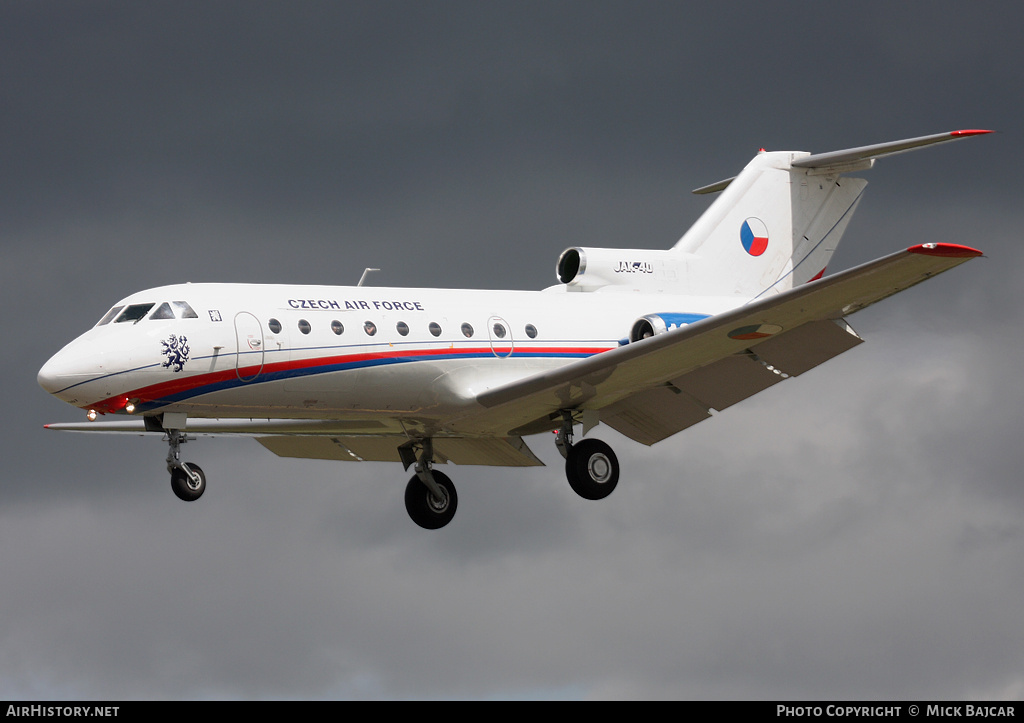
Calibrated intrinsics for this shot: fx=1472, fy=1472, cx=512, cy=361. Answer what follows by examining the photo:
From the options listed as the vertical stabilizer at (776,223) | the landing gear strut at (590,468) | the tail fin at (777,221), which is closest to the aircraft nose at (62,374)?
the landing gear strut at (590,468)

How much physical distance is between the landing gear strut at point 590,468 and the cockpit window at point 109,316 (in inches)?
357

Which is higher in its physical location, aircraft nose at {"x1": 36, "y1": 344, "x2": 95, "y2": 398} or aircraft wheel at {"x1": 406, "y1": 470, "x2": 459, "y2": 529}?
aircraft nose at {"x1": 36, "y1": 344, "x2": 95, "y2": 398}

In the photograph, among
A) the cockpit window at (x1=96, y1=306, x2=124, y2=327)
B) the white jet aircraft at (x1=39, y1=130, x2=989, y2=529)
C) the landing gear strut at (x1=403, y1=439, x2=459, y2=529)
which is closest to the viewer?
the white jet aircraft at (x1=39, y1=130, x2=989, y2=529)

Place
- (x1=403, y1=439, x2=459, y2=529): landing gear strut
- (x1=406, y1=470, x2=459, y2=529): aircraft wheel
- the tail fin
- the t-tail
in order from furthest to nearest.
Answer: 1. the tail fin
2. the t-tail
3. (x1=406, y1=470, x2=459, y2=529): aircraft wheel
4. (x1=403, y1=439, x2=459, y2=529): landing gear strut

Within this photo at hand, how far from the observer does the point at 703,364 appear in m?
28.3

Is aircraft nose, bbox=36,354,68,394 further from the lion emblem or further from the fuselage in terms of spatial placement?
the lion emblem

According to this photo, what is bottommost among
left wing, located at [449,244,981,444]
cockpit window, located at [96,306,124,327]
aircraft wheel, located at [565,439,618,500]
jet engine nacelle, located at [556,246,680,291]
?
aircraft wheel, located at [565,439,618,500]

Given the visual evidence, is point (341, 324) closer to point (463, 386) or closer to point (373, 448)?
point (463, 386)

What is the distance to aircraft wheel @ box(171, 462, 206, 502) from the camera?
1026 inches

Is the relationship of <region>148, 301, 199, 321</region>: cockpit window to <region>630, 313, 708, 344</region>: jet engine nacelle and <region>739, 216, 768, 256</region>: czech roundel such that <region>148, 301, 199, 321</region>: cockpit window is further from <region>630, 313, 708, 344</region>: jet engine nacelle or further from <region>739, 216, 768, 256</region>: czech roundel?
<region>739, 216, 768, 256</region>: czech roundel

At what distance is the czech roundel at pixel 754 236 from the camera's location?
3369 centimetres

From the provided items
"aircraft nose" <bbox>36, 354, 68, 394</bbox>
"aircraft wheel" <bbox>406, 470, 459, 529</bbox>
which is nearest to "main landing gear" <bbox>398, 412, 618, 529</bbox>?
"aircraft wheel" <bbox>406, 470, 459, 529</bbox>

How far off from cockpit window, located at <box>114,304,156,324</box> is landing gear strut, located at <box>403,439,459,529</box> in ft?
26.2

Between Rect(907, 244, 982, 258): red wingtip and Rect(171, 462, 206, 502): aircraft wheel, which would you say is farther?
Rect(171, 462, 206, 502): aircraft wheel
